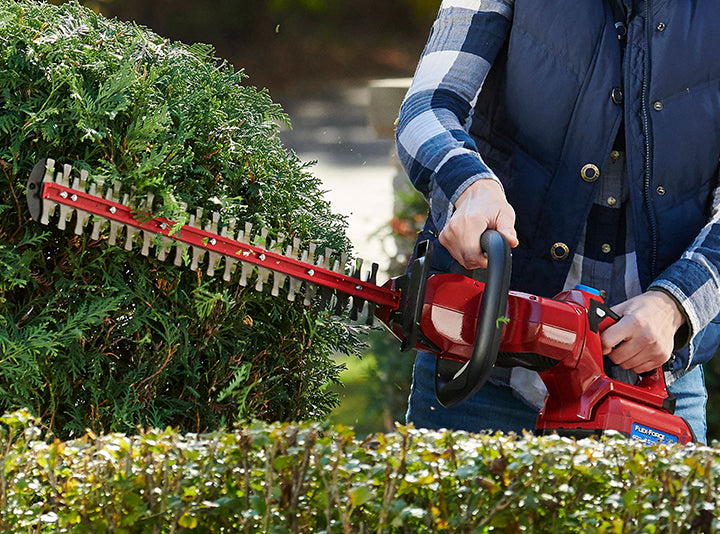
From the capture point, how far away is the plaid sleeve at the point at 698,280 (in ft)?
5.85

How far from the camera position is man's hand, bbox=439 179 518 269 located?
164cm

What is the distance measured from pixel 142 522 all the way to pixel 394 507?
0.34 metres

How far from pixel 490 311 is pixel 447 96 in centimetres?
56

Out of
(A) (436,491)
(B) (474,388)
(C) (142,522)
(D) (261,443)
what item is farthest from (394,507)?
(B) (474,388)

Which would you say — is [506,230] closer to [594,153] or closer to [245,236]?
[594,153]

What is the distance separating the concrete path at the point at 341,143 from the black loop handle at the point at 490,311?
8532 mm

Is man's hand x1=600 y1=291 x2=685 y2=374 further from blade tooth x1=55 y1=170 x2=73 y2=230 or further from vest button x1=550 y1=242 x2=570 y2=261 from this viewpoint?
blade tooth x1=55 y1=170 x2=73 y2=230

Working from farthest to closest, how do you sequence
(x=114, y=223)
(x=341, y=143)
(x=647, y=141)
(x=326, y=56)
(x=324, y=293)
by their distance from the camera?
(x=326, y=56) → (x=341, y=143) → (x=647, y=141) → (x=324, y=293) → (x=114, y=223)

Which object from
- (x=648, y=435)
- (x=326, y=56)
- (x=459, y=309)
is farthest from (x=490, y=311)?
(x=326, y=56)

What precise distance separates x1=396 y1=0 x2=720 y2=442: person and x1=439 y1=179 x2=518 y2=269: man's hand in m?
0.07

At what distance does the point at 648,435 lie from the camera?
173 cm

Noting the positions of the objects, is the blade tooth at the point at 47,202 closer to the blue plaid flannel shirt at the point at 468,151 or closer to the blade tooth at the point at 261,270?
the blade tooth at the point at 261,270

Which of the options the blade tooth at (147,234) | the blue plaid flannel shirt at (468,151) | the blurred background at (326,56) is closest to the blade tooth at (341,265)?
the blue plaid flannel shirt at (468,151)

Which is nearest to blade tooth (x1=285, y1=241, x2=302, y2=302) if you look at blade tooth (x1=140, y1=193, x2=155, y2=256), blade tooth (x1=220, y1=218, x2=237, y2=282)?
blade tooth (x1=220, y1=218, x2=237, y2=282)
